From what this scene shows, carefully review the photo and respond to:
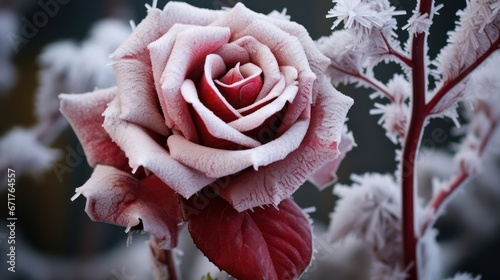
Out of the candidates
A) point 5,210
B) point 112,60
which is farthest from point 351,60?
point 5,210

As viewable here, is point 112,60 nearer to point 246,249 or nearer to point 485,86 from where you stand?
point 246,249

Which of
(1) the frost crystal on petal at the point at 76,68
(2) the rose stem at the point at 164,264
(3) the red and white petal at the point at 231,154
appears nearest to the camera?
(3) the red and white petal at the point at 231,154

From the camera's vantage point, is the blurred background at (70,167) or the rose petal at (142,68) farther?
the blurred background at (70,167)

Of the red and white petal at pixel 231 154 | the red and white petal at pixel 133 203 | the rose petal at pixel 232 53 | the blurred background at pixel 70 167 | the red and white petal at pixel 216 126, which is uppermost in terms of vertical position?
the rose petal at pixel 232 53

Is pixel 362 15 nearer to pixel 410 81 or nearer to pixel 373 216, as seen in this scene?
pixel 410 81

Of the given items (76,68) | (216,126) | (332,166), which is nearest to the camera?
(216,126)

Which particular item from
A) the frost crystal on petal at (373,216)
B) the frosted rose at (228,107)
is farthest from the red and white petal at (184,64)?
the frost crystal on petal at (373,216)

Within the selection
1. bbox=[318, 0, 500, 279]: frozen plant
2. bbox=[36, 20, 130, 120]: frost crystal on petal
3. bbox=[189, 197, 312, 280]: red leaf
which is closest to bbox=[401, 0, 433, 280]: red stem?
bbox=[318, 0, 500, 279]: frozen plant

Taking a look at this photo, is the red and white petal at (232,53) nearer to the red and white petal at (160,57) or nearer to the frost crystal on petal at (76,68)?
the red and white petal at (160,57)

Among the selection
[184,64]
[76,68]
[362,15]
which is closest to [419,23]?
[362,15]
